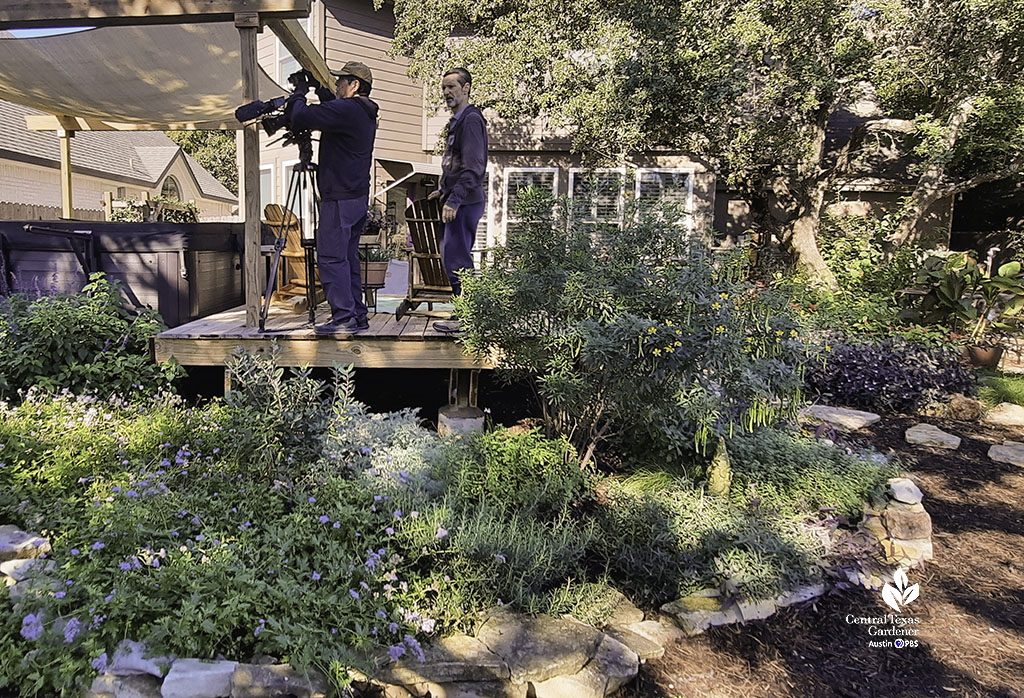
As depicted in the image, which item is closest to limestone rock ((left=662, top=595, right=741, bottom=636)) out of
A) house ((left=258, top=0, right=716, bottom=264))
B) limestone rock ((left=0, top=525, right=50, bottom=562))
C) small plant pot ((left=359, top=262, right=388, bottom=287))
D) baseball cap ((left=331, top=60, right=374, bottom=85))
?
limestone rock ((left=0, top=525, right=50, bottom=562))

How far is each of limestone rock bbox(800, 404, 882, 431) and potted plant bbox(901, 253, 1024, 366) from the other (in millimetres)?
2258

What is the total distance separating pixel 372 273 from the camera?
5.60 metres

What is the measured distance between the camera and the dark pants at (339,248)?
431 centimetres

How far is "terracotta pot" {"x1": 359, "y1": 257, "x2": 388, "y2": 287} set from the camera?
5.47 m

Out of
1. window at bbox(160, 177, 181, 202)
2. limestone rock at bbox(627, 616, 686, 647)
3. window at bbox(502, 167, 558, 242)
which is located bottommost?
limestone rock at bbox(627, 616, 686, 647)

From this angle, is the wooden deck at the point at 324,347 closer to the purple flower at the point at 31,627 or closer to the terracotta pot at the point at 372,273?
the terracotta pot at the point at 372,273

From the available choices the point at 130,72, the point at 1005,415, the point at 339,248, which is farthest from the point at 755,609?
the point at 130,72

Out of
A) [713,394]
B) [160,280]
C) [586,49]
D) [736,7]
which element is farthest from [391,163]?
[713,394]

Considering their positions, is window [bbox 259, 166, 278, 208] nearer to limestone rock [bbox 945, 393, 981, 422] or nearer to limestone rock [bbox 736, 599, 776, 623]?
limestone rock [bbox 945, 393, 981, 422]

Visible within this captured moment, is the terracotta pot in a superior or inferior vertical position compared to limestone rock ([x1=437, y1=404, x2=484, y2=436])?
superior

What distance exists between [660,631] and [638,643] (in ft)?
0.47

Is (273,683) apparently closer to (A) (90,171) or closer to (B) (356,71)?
(B) (356,71)

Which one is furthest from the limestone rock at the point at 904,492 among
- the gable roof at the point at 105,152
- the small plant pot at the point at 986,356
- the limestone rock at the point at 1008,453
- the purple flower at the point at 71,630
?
the gable roof at the point at 105,152

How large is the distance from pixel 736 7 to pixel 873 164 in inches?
170
